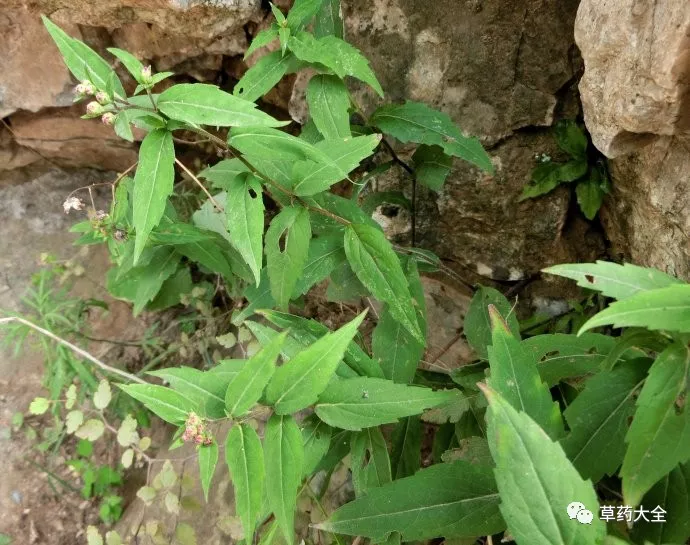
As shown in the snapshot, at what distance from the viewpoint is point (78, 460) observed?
3545mm

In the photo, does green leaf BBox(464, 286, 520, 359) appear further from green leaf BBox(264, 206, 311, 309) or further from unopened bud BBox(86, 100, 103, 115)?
unopened bud BBox(86, 100, 103, 115)

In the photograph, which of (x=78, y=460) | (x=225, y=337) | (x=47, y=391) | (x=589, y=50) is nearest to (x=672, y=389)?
(x=589, y=50)

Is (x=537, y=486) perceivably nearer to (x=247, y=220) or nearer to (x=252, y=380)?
(x=252, y=380)

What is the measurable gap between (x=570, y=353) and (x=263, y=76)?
1.45 metres

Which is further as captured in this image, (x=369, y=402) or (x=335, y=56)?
(x=335, y=56)

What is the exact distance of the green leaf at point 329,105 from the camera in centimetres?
208

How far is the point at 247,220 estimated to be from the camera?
5.40 feet

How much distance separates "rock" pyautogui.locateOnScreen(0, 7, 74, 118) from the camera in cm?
332

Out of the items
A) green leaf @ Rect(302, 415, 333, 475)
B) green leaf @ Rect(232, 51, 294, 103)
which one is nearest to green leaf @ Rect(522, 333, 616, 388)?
green leaf @ Rect(302, 415, 333, 475)

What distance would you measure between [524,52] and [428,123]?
1.88ft

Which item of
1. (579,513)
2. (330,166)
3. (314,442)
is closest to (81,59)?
(330,166)

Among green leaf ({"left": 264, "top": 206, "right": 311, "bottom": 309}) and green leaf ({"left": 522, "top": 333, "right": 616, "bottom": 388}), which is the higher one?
green leaf ({"left": 264, "top": 206, "right": 311, "bottom": 309})

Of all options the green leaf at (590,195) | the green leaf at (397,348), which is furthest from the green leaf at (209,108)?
the green leaf at (590,195)

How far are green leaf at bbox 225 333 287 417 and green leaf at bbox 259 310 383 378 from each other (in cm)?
35
